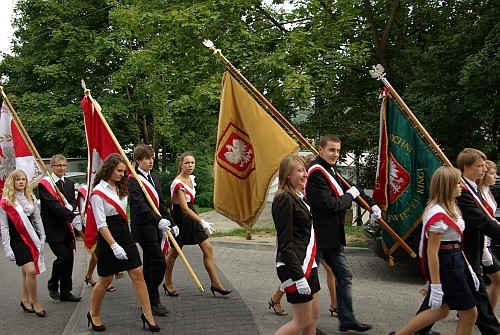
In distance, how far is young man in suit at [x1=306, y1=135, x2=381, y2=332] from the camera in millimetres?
5488

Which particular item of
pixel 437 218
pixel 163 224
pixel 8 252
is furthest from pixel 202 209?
pixel 437 218

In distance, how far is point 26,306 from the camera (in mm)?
6902

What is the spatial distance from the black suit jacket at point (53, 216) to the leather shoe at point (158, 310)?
167cm

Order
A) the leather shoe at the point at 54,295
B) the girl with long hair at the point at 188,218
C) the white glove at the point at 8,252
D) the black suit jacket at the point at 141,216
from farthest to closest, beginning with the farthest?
1. the leather shoe at the point at 54,295
2. the girl with long hair at the point at 188,218
3. the white glove at the point at 8,252
4. the black suit jacket at the point at 141,216

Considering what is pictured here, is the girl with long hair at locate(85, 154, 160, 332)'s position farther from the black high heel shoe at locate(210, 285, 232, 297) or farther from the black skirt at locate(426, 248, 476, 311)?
the black skirt at locate(426, 248, 476, 311)

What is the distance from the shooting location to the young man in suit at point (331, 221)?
5.49 metres

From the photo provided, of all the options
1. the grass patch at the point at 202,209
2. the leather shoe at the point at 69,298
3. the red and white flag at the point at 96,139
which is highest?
the red and white flag at the point at 96,139

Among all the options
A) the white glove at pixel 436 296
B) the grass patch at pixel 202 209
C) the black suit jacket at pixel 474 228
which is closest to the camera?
the white glove at pixel 436 296

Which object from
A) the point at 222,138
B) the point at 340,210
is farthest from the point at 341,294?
the point at 222,138

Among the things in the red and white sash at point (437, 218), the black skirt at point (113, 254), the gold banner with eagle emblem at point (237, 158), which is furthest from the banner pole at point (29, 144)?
the red and white sash at point (437, 218)

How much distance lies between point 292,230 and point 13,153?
493 centimetres

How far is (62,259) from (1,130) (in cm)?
199

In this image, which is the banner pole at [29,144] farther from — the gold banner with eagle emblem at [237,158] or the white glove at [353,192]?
the white glove at [353,192]

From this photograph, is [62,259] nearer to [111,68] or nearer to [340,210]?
[340,210]
